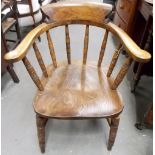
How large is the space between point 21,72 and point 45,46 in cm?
57

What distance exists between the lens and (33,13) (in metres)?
2.28

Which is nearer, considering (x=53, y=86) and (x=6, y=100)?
(x=53, y=86)

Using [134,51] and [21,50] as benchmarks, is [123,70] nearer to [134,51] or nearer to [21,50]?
[134,51]

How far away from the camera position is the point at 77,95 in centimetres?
112

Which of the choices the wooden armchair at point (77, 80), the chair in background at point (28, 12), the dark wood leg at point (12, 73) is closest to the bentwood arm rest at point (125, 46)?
the wooden armchair at point (77, 80)

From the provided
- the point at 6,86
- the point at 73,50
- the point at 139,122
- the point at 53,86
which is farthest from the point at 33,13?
the point at 139,122

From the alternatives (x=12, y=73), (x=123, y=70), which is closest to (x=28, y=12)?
(x=12, y=73)

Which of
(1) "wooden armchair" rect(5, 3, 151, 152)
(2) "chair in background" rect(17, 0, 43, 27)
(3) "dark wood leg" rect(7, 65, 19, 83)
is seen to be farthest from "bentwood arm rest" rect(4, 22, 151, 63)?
(2) "chair in background" rect(17, 0, 43, 27)

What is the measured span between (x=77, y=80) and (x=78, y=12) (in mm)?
395

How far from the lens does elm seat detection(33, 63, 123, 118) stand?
1026mm

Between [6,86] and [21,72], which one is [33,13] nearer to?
[21,72]

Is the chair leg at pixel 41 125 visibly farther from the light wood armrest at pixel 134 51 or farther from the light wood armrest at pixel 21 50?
the light wood armrest at pixel 134 51

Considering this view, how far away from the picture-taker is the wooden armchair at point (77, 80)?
1.01 metres

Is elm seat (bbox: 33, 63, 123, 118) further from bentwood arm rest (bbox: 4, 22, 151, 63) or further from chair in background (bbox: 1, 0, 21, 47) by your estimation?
chair in background (bbox: 1, 0, 21, 47)
